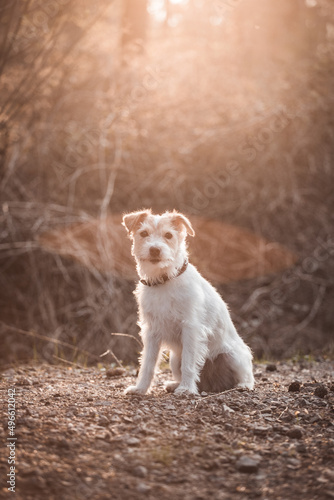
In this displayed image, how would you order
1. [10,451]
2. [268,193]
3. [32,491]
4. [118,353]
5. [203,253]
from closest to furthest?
[32,491], [10,451], [118,353], [203,253], [268,193]

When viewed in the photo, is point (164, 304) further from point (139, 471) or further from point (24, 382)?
point (139, 471)

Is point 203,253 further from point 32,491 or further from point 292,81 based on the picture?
point 32,491

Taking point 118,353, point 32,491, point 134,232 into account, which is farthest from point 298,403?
point 118,353

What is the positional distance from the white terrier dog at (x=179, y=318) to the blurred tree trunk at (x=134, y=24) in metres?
8.65

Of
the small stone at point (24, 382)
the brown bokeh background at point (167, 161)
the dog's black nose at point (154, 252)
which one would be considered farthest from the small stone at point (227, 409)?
the brown bokeh background at point (167, 161)

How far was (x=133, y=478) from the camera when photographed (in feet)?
10.6

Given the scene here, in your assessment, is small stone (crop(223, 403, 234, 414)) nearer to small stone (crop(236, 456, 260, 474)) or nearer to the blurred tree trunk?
small stone (crop(236, 456, 260, 474))

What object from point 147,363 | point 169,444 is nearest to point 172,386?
point 147,363

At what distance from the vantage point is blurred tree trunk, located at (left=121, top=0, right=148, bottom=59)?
13102 millimetres

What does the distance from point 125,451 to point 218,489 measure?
27.4 inches

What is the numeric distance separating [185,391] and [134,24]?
1053 centimetres

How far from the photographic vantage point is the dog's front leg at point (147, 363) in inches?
209

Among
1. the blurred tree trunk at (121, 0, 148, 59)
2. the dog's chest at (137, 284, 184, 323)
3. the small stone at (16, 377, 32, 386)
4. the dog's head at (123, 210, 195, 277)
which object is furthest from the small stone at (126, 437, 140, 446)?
the blurred tree trunk at (121, 0, 148, 59)

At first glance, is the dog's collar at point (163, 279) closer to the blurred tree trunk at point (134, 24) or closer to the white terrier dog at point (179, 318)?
the white terrier dog at point (179, 318)
